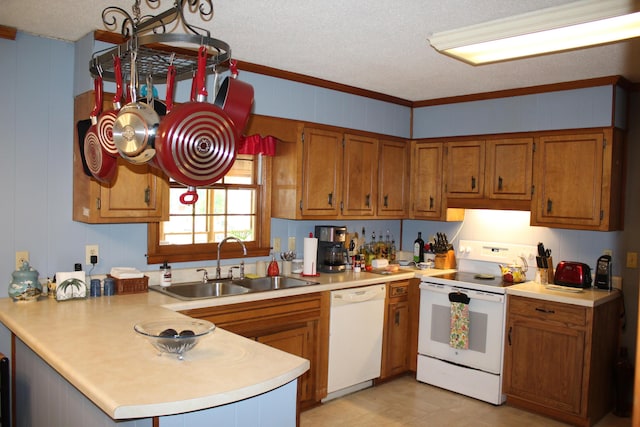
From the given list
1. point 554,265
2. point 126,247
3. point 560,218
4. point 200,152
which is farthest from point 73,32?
point 554,265

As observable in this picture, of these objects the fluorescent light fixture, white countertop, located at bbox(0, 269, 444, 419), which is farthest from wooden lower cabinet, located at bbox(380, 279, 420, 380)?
the fluorescent light fixture

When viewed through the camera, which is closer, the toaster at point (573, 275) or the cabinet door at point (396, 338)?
the toaster at point (573, 275)

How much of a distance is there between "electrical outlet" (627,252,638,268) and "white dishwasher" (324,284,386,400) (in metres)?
1.87

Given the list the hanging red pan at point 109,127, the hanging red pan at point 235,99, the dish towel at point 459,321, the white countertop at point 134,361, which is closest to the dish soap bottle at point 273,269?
the white countertop at point 134,361

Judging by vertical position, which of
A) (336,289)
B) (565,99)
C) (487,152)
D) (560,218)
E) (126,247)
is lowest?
(336,289)

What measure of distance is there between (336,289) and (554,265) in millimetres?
1852

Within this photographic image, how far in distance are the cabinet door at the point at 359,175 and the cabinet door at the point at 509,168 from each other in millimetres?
979

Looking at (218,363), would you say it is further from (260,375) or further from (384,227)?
(384,227)

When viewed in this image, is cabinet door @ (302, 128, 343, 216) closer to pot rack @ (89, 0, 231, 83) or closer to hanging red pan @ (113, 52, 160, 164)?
pot rack @ (89, 0, 231, 83)

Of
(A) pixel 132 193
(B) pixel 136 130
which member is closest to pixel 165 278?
(A) pixel 132 193

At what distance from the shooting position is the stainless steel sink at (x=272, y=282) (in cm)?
402

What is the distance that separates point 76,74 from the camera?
10.7 ft

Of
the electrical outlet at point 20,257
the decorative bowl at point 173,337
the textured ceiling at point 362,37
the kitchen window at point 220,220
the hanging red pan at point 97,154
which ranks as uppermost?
the textured ceiling at point 362,37

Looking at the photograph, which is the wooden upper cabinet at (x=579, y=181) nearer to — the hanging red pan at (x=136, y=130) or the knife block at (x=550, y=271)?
the knife block at (x=550, y=271)
